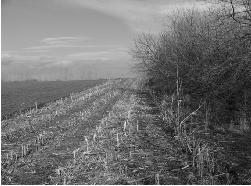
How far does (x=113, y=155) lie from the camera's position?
39.9 ft

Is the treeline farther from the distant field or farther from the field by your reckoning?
the distant field

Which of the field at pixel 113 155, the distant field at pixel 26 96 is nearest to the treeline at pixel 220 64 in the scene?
the field at pixel 113 155

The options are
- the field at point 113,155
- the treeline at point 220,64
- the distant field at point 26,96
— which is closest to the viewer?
the field at point 113,155

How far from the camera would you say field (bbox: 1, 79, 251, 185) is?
10.1 meters

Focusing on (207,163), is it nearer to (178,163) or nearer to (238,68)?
(178,163)

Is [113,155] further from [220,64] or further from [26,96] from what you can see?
[26,96]

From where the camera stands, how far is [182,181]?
985cm

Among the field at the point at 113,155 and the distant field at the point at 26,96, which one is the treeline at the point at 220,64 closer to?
the field at the point at 113,155

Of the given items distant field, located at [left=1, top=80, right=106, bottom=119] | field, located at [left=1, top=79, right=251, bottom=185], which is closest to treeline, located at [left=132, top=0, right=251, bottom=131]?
field, located at [left=1, top=79, right=251, bottom=185]

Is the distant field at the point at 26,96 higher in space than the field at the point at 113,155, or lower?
higher

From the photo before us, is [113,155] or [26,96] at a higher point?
[26,96]

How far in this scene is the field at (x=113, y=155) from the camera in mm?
10133

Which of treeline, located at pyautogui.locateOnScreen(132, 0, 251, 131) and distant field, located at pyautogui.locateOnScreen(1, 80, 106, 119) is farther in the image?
distant field, located at pyautogui.locateOnScreen(1, 80, 106, 119)

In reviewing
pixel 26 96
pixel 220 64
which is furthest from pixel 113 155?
pixel 26 96
